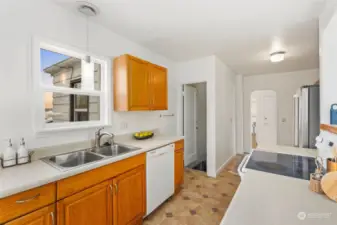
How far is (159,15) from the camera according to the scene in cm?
189

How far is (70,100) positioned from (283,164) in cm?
240

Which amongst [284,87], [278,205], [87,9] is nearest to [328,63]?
[278,205]

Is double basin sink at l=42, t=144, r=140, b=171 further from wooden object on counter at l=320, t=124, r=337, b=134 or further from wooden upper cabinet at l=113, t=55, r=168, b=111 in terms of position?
wooden object on counter at l=320, t=124, r=337, b=134

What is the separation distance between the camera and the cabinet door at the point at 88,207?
1.22m

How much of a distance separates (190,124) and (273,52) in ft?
7.44

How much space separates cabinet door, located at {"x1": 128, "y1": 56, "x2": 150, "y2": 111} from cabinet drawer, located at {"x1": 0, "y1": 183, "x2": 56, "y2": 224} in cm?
126

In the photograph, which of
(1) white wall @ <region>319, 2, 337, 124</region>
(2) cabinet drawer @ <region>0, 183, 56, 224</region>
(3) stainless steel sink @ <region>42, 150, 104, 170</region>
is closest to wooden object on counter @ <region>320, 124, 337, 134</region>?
(1) white wall @ <region>319, 2, 337, 124</region>

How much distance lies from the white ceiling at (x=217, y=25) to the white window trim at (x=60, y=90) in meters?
0.46

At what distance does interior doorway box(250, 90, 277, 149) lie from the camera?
4910 mm

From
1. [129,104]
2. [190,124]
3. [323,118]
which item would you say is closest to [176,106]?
[190,124]

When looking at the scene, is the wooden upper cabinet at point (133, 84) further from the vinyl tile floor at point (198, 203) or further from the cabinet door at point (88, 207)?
the vinyl tile floor at point (198, 203)

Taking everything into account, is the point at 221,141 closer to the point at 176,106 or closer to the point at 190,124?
the point at 190,124

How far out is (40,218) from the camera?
1.09 metres

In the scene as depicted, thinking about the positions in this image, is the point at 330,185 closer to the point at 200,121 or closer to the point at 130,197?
the point at 130,197
